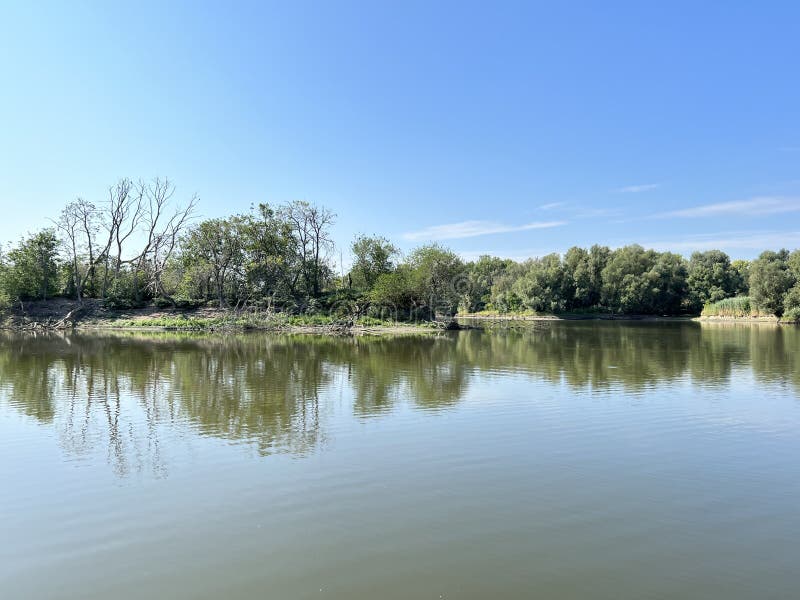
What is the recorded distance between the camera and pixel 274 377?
63.3 feet

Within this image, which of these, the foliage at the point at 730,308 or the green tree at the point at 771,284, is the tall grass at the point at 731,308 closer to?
the foliage at the point at 730,308

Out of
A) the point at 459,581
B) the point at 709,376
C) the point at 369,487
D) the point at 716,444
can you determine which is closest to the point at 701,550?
the point at 459,581

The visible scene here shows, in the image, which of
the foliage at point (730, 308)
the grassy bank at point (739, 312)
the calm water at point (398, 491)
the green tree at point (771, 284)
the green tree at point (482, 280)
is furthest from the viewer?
the green tree at point (482, 280)

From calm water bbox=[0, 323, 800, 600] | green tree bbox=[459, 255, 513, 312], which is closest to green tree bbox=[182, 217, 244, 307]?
green tree bbox=[459, 255, 513, 312]

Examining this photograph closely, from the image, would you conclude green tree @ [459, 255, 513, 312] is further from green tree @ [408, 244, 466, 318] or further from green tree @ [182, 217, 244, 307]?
green tree @ [182, 217, 244, 307]

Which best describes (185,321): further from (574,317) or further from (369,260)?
(574,317)

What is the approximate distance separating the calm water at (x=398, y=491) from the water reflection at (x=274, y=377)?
14 centimetres

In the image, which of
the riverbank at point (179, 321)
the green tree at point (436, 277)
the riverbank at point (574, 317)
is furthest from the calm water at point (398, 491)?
the riverbank at point (574, 317)

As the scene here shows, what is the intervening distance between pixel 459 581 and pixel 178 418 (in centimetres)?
917

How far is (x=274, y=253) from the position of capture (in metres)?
56.5

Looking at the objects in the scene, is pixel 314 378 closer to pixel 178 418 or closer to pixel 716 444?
pixel 178 418

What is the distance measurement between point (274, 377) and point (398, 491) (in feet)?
39.9

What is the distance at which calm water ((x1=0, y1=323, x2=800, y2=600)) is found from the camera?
554cm

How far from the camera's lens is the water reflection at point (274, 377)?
11.7 m
